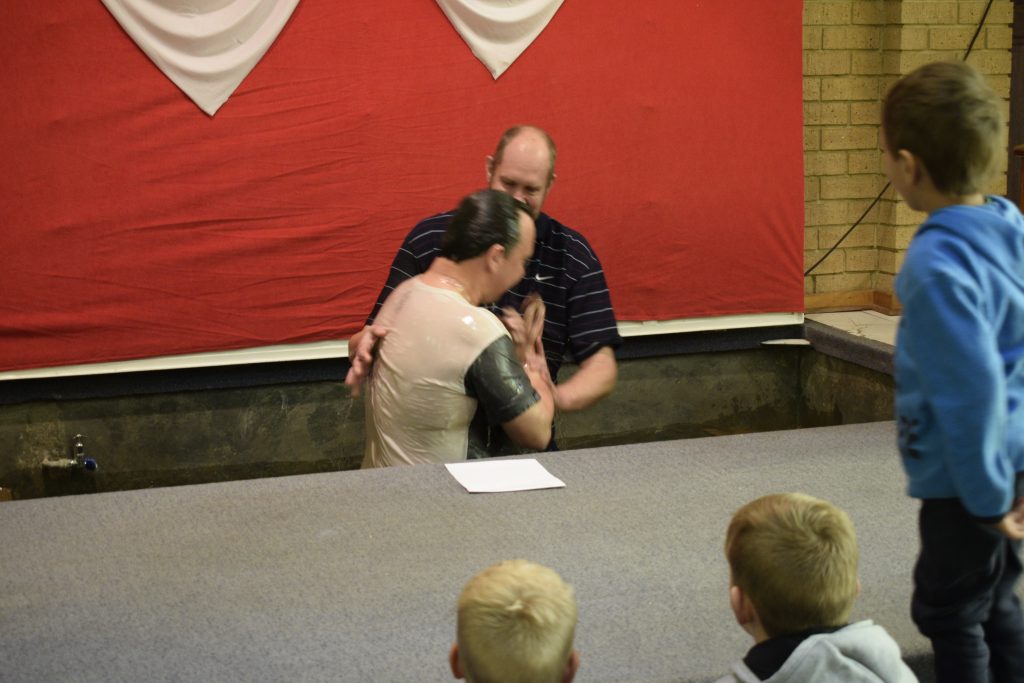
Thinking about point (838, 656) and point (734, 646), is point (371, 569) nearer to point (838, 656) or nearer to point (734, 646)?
point (734, 646)

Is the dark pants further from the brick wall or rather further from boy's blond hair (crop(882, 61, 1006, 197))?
the brick wall

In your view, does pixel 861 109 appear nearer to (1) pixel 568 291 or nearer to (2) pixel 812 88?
(2) pixel 812 88

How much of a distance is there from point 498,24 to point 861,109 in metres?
1.72

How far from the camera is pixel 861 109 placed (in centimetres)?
509

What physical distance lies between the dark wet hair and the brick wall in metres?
2.76

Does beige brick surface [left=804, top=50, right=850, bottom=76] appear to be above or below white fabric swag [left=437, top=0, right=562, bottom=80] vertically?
below

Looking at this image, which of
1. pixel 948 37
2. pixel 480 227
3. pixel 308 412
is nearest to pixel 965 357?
pixel 480 227

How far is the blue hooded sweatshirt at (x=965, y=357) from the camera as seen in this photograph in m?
1.53

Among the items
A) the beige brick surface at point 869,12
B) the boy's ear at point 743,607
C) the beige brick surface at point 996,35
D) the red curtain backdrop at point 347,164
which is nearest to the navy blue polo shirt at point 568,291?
the red curtain backdrop at point 347,164

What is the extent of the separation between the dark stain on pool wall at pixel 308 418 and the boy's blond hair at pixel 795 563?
3.14 meters

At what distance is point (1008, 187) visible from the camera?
5027 mm

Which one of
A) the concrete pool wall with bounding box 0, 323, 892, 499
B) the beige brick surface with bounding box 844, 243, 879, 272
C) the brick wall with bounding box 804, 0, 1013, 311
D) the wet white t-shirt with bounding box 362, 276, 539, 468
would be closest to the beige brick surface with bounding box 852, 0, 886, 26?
the brick wall with bounding box 804, 0, 1013, 311

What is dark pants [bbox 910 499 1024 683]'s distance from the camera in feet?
5.33

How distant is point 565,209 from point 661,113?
541 mm
